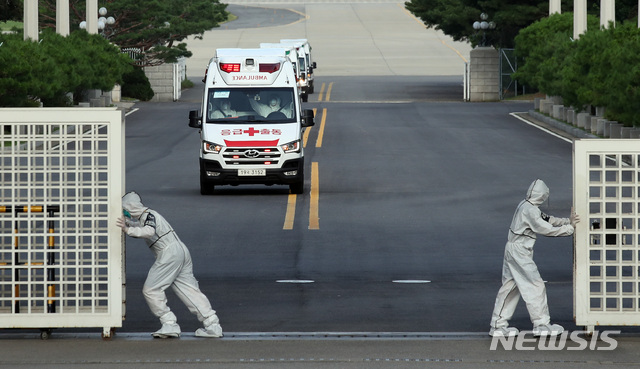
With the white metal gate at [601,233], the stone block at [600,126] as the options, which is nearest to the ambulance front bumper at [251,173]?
the white metal gate at [601,233]

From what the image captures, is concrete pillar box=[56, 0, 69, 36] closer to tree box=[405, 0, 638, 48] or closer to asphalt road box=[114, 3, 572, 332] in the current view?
asphalt road box=[114, 3, 572, 332]

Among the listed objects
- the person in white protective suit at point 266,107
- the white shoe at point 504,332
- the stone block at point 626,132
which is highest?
the person in white protective suit at point 266,107

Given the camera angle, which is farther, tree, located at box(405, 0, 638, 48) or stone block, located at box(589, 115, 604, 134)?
tree, located at box(405, 0, 638, 48)

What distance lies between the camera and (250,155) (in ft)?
78.7

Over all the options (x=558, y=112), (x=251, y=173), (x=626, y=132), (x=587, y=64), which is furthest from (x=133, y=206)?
(x=558, y=112)

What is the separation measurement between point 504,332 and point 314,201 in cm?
1231

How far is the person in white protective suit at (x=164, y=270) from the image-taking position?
10.7 meters

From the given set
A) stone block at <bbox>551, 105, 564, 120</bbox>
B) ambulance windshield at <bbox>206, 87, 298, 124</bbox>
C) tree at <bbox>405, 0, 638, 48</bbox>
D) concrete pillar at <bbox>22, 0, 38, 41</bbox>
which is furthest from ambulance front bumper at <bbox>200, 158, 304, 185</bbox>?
tree at <bbox>405, 0, 638, 48</bbox>

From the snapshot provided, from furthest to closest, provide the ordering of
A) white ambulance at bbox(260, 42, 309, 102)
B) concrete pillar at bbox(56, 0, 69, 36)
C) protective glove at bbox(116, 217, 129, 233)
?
white ambulance at bbox(260, 42, 309, 102) → concrete pillar at bbox(56, 0, 69, 36) → protective glove at bbox(116, 217, 129, 233)

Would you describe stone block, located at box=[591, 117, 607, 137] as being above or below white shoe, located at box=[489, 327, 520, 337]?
above

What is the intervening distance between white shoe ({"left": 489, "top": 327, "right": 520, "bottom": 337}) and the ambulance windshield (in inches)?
544

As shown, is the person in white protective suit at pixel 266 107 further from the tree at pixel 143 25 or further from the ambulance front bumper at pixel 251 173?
the tree at pixel 143 25

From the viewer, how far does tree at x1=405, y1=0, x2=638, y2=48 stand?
2212 inches

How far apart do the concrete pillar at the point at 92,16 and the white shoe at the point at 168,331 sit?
39.4 m
